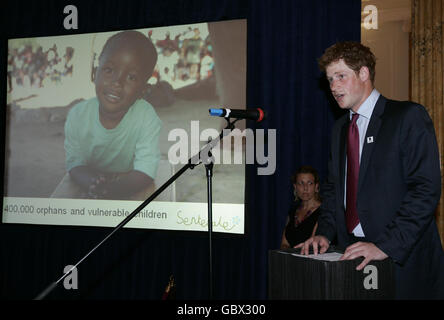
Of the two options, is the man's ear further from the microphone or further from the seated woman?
the seated woman

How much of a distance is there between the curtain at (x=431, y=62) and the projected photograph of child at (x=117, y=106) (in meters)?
1.58

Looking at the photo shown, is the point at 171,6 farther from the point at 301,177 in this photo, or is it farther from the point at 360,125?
the point at 360,125

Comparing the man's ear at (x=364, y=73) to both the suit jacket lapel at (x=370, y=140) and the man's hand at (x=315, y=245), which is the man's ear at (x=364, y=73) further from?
the man's hand at (x=315, y=245)

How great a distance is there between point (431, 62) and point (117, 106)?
2.91m

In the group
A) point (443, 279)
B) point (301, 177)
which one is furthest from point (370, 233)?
point (301, 177)

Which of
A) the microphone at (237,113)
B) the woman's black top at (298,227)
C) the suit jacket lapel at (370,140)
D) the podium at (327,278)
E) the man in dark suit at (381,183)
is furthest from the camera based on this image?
the woman's black top at (298,227)

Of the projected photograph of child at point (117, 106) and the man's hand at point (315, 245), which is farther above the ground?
the projected photograph of child at point (117, 106)

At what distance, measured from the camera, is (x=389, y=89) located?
14.7ft

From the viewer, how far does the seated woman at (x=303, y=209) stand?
10.4 feet

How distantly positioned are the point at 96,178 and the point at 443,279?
3.17m

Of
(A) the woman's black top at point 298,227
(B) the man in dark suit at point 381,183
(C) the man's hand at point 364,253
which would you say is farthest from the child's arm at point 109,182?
(C) the man's hand at point 364,253

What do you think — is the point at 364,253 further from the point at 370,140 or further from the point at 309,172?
the point at 309,172

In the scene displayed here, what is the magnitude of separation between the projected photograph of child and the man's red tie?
183 cm

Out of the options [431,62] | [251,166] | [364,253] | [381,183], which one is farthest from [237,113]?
[431,62]
